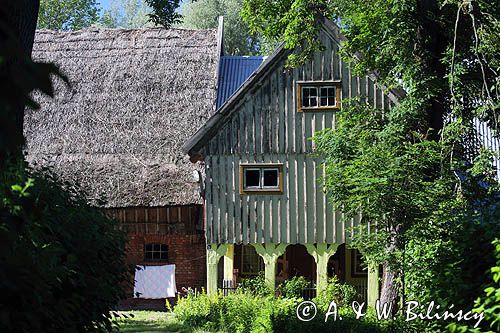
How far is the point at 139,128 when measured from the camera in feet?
90.9

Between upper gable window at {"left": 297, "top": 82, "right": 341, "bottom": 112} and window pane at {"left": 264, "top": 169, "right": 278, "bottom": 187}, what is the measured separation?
1.93 m

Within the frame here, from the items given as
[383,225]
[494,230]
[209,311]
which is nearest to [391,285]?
[383,225]

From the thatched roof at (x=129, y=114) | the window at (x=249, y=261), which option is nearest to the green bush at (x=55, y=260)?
the thatched roof at (x=129, y=114)

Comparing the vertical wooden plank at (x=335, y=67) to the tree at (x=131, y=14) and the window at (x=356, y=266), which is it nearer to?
the window at (x=356, y=266)

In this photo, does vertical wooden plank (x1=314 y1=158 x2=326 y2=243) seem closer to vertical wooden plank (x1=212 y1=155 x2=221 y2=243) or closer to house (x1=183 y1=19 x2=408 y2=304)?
house (x1=183 y1=19 x2=408 y2=304)

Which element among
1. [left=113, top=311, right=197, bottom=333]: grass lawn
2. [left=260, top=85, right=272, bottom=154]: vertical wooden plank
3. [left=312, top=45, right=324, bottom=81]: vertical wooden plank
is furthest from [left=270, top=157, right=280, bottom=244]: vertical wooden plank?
[left=113, top=311, right=197, bottom=333]: grass lawn

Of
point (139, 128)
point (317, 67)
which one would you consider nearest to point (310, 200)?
point (317, 67)

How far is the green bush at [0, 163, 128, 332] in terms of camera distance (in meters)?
5.02

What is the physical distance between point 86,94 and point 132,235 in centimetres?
551

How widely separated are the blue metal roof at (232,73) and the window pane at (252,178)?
6103 millimetres

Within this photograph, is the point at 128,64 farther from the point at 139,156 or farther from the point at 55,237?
the point at 55,237

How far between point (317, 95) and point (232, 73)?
26.7ft

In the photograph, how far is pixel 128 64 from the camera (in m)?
29.7

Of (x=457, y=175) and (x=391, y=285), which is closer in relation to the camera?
(x=457, y=175)
